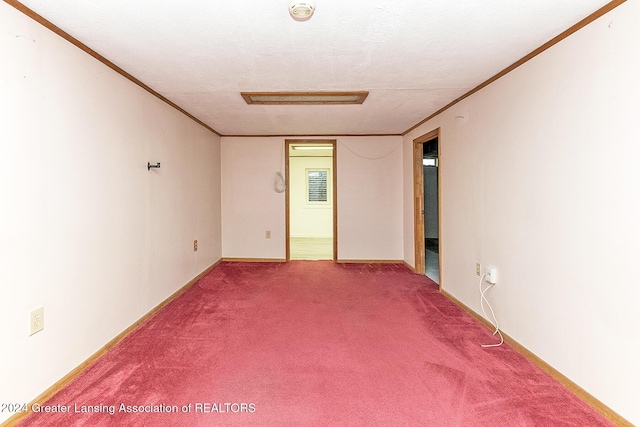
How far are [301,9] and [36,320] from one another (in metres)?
2.13

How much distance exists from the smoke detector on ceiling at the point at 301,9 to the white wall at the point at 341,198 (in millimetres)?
3472

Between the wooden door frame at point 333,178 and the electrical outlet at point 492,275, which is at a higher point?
the wooden door frame at point 333,178

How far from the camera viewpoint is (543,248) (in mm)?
1980

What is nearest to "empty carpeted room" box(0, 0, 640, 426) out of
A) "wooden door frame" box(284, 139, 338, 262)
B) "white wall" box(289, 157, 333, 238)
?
"wooden door frame" box(284, 139, 338, 262)

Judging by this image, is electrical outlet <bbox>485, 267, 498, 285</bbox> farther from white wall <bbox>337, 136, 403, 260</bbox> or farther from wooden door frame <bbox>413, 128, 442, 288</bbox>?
white wall <bbox>337, 136, 403, 260</bbox>

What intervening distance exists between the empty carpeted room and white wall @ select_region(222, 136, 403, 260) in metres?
1.71

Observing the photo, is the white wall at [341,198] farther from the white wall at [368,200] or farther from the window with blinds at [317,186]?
the window with blinds at [317,186]

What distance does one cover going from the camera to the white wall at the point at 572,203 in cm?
146

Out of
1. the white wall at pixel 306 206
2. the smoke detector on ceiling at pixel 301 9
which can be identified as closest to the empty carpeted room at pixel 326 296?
the smoke detector on ceiling at pixel 301 9

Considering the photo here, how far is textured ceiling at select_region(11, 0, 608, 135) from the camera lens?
1.58m

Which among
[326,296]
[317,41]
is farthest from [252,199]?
[317,41]

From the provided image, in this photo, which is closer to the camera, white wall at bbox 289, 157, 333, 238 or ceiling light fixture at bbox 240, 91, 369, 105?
ceiling light fixture at bbox 240, 91, 369, 105

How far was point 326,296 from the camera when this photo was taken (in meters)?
3.40

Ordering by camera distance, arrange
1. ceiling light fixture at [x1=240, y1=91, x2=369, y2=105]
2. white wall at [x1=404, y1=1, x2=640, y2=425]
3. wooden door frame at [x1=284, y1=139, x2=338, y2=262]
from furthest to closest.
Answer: wooden door frame at [x1=284, y1=139, x2=338, y2=262] < ceiling light fixture at [x1=240, y1=91, x2=369, y2=105] < white wall at [x1=404, y1=1, x2=640, y2=425]
